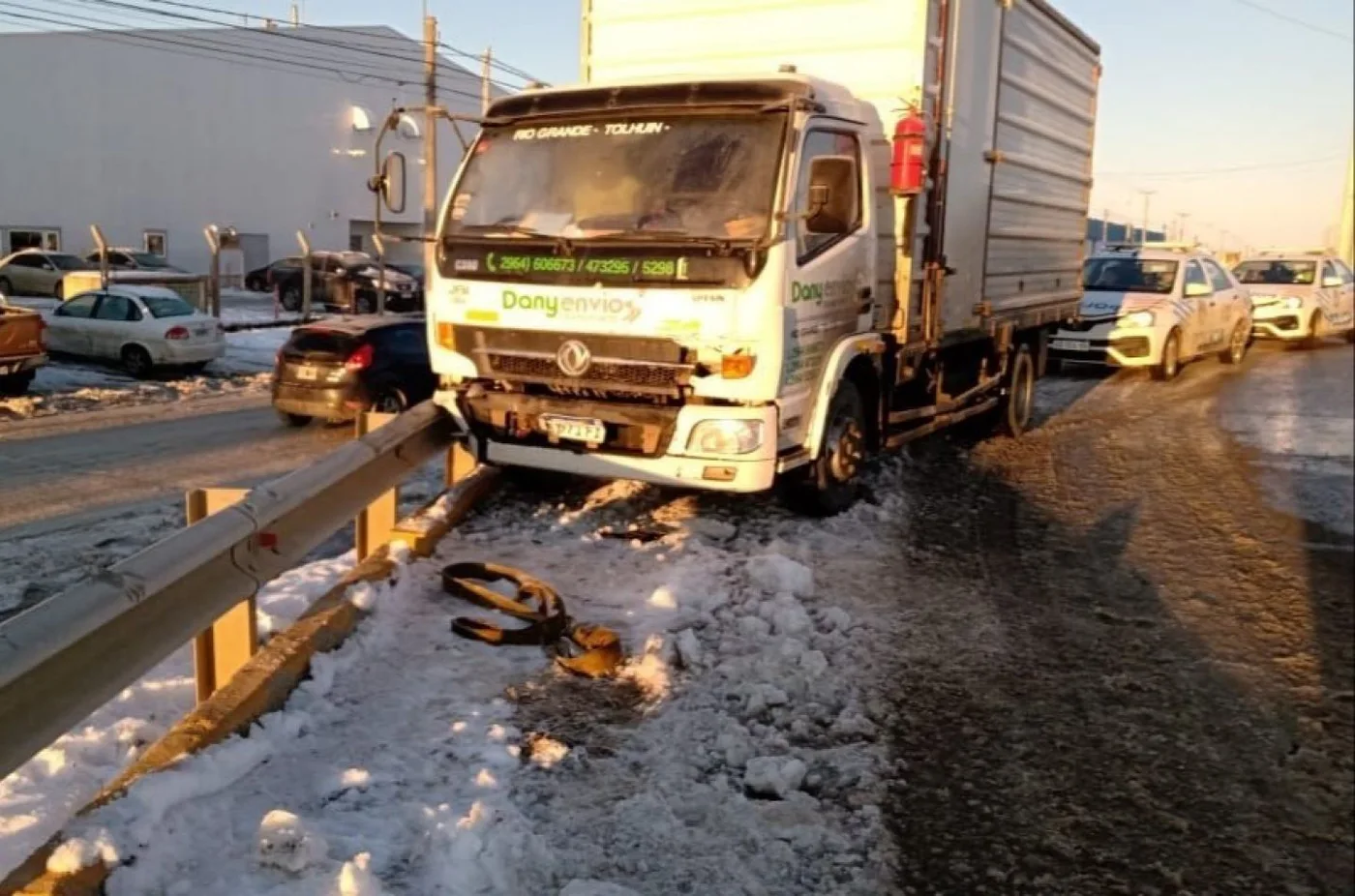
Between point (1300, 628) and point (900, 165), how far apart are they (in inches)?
139

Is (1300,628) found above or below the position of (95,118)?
below

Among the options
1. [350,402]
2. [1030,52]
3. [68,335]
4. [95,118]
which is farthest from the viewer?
[95,118]

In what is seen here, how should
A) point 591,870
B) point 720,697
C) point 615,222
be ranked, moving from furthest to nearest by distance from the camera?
point 615,222 → point 720,697 → point 591,870

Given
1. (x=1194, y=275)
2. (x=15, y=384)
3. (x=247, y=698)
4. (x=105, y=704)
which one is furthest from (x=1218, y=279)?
(x=105, y=704)

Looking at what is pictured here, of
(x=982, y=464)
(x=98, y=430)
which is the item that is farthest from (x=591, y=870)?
(x=98, y=430)

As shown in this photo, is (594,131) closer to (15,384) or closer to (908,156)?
(908,156)

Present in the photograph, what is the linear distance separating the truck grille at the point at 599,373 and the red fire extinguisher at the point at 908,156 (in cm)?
219

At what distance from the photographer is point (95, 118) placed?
120ft

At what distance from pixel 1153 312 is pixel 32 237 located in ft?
109

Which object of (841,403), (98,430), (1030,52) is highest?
(1030,52)

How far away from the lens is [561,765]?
3867 mm

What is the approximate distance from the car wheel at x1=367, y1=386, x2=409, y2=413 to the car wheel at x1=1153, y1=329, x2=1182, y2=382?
10.3 metres

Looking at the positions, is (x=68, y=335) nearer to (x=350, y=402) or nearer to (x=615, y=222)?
(x=350, y=402)

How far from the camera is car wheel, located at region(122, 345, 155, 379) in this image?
1688cm
